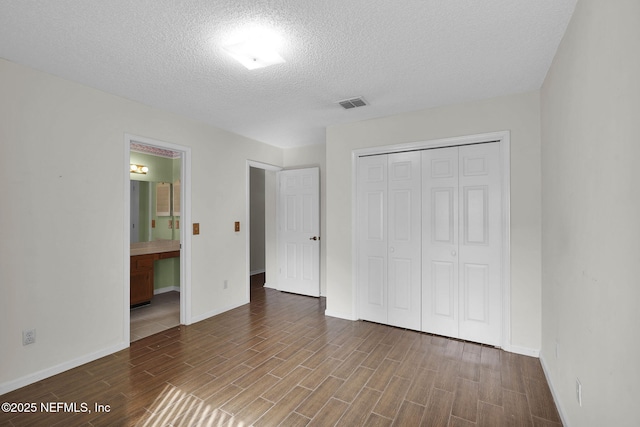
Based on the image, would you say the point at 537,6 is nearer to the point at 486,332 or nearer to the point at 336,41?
the point at 336,41

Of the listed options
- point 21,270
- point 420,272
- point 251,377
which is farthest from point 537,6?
point 21,270

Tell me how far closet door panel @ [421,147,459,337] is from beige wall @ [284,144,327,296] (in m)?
1.87

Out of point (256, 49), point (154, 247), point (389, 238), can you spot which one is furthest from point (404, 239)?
point (154, 247)

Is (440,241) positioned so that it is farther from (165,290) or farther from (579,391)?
(165,290)

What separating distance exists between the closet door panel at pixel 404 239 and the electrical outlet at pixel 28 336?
3.45 m

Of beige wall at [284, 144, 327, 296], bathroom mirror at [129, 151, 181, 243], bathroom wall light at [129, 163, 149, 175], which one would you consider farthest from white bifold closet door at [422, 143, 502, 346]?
bathroom wall light at [129, 163, 149, 175]

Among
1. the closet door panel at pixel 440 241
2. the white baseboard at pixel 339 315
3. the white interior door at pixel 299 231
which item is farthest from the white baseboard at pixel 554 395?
the white interior door at pixel 299 231

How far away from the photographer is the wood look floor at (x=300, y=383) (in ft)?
6.57

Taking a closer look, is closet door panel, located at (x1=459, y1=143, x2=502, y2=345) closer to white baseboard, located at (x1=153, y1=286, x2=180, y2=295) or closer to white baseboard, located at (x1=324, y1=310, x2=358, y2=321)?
white baseboard, located at (x1=324, y1=310, x2=358, y2=321)

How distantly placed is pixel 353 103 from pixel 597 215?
236cm

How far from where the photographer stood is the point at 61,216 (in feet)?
8.54

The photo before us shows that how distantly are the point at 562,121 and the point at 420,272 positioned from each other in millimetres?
1999

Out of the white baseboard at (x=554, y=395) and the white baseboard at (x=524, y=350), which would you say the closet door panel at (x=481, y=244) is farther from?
the white baseboard at (x=554, y=395)

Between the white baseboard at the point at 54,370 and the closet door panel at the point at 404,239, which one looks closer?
the white baseboard at the point at 54,370
